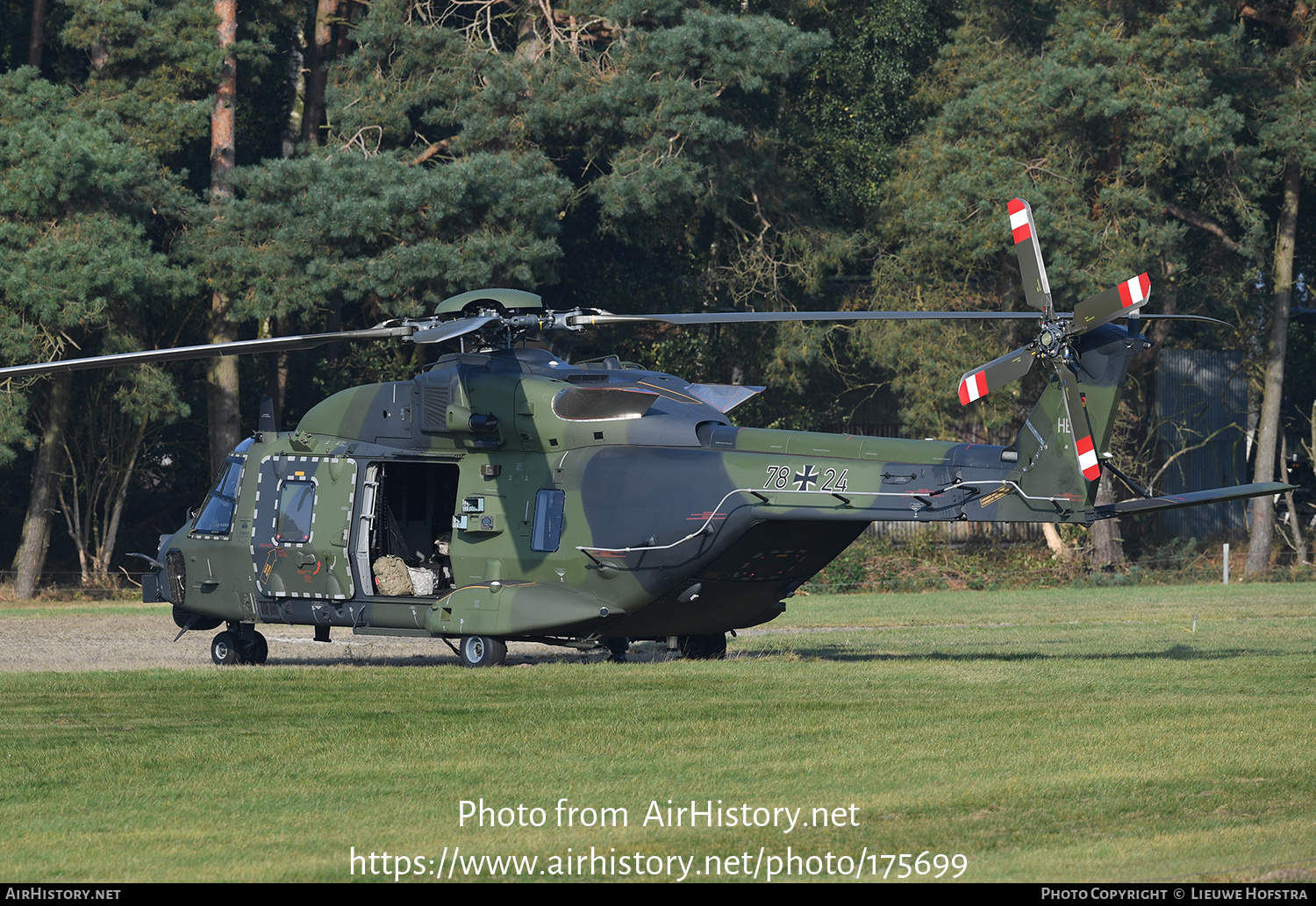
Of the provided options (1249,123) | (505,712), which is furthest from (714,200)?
(505,712)

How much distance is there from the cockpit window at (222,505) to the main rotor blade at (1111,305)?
11.1 metres

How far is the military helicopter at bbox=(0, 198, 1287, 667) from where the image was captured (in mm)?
15328

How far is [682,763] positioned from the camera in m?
11.5

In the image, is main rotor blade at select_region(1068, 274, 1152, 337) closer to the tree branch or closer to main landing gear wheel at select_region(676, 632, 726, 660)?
main landing gear wheel at select_region(676, 632, 726, 660)

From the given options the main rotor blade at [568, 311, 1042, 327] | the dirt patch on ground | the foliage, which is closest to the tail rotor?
the main rotor blade at [568, 311, 1042, 327]

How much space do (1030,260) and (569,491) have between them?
595 centimetres

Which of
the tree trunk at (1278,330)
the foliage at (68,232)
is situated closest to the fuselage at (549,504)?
the foliage at (68,232)

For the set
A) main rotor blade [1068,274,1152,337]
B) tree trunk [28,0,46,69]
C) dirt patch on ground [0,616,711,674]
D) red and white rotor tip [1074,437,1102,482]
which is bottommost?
dirt patch on ground [0,616,711,674]

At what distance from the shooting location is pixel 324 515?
18875 mm

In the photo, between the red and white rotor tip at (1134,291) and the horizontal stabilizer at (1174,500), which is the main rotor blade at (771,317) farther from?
the horizontal stabilizer at (1174,500)

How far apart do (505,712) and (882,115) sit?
32.2 m

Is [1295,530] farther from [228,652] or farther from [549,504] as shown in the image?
[228,652]

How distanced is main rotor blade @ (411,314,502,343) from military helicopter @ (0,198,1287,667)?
0.11 ft

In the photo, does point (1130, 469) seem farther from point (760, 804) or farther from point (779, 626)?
point (760, 804)
